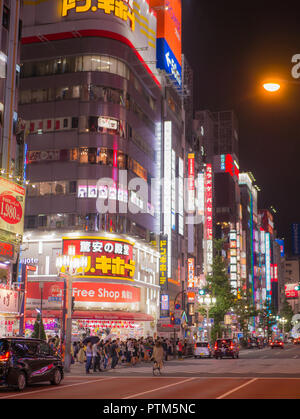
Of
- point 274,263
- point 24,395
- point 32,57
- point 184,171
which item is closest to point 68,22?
point 32,57

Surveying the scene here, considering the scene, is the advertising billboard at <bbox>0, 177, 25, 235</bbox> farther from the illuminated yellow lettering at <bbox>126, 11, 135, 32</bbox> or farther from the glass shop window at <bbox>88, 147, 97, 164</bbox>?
the illuminated yellow lettering at <bbox>126, 11, 135, 32</bbox>

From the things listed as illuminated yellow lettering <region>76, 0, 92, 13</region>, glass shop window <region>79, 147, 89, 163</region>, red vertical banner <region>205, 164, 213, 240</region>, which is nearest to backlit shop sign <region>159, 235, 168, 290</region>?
glass shop window <region>79, 147, 89, 163</region>

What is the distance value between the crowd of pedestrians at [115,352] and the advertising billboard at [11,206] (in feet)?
28.3

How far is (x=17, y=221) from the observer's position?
38.1 m

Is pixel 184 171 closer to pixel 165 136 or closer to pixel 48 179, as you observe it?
pixel 165 136

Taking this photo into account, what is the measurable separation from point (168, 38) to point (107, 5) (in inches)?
701

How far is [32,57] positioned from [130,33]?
9.99 meters

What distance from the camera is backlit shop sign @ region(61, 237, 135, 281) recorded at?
52.2 metres

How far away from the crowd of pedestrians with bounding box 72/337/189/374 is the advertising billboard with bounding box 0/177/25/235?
28.3 ft

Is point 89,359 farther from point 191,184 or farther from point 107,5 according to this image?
point 191,184

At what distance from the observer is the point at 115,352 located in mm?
35688

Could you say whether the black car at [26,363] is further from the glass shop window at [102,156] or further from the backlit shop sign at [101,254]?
the glass shop window at [102,156]

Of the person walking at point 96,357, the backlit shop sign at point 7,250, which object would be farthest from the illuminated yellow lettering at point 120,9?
the person walking at point 96,357

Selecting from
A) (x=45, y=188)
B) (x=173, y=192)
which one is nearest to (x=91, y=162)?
(x=45, y=188)
